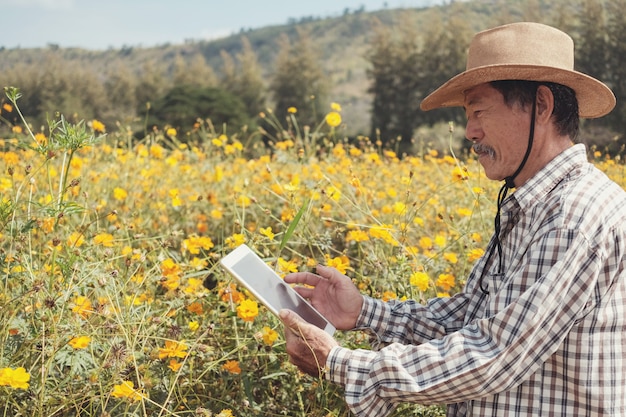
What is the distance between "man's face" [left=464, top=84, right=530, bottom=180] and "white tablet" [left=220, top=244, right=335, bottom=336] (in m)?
0.53

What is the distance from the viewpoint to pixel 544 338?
131cm

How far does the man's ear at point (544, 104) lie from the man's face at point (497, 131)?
0.03 m

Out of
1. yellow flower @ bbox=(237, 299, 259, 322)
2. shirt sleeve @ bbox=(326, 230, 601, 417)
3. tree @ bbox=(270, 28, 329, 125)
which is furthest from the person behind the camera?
tree @ bbox=(270, 28, 329, 125)

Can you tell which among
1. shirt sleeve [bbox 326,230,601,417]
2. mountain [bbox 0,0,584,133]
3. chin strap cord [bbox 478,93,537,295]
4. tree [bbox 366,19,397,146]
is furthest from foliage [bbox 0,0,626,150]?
mountain [bbox 0,0,584,133]

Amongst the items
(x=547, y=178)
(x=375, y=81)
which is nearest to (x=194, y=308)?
(x=547, y=178)

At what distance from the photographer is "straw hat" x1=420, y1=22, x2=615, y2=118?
150 cm

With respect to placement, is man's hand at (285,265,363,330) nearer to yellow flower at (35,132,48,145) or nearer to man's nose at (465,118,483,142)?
man's nose at (465,118,483,142)

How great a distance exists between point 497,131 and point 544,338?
0.47m

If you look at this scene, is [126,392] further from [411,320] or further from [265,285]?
[411,320]

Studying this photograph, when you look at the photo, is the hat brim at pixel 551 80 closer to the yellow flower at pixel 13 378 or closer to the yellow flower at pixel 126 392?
the yellow flower at pixel 126 392

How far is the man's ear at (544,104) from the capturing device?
151 centimetres

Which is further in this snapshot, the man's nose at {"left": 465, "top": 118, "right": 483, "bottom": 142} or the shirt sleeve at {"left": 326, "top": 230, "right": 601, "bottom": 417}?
the man's nose at {"left": 465, "top": 118, "right": 483, "bottom": 142}

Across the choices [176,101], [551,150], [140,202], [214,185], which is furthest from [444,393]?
[176,101]

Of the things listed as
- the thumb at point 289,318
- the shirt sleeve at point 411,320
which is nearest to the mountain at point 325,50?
the shirt sleeve at point 411,320
